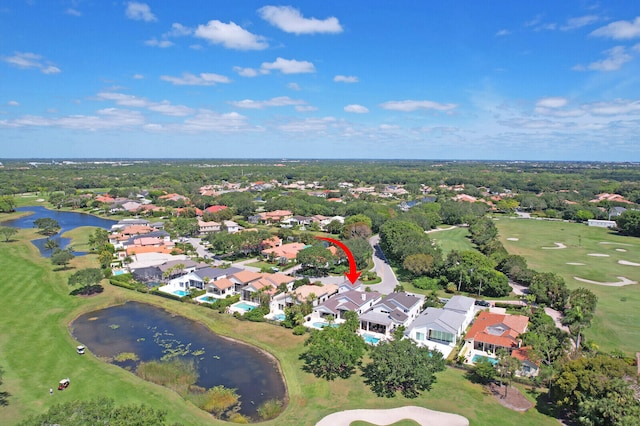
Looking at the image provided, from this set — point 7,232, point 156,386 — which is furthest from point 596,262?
point 7,232

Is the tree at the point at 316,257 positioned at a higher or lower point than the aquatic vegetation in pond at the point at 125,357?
higher

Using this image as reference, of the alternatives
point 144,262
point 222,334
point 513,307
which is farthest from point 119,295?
point 513,307

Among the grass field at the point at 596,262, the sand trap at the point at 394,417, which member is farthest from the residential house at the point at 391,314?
the grass field at the point at 596,262

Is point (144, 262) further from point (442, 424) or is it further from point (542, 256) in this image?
point (542, 256)

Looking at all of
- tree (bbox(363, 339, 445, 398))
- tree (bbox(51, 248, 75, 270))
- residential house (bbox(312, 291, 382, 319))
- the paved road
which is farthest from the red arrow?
tree (bbox(51, 248, 75, 270))

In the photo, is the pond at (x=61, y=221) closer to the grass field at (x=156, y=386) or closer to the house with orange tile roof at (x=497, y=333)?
the grass field at (x=156, y=386)

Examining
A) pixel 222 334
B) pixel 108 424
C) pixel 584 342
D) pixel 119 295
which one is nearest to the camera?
pixel 108 424

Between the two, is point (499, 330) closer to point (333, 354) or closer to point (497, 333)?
point (497, 333)
